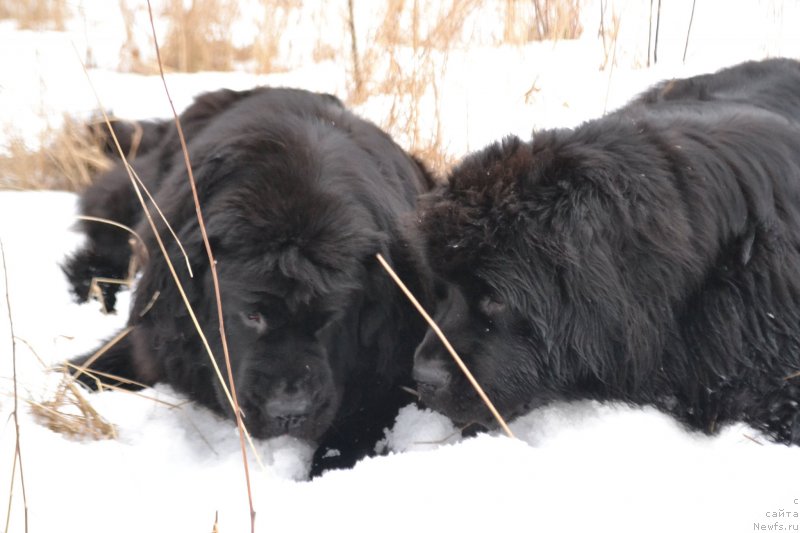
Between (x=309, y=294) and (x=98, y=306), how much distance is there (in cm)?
199

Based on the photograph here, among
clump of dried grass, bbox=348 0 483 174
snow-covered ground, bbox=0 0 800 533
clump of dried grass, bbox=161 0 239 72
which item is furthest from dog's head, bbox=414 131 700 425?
clump of dried grass, bbox=161 0 239 72

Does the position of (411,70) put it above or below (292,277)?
above

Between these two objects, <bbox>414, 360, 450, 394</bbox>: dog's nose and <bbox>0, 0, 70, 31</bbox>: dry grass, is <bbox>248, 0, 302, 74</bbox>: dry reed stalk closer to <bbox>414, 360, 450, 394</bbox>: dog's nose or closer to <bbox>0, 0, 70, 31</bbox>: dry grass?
<bbox>0, 0, 70, 31</bbox>: dry grass

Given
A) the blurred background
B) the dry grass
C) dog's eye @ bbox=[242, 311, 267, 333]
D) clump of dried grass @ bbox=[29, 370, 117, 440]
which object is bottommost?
clump of dried grass @ bbox=[29, 370, 117, 440]

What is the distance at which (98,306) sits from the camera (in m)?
4.24

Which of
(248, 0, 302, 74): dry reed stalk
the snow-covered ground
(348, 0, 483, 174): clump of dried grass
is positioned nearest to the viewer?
the snow-covered ground

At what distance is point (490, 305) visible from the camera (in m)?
2.64

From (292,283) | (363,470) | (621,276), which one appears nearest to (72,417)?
(292,283)

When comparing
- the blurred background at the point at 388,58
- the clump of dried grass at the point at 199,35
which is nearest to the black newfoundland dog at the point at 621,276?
the blurred background at the point at 388,58

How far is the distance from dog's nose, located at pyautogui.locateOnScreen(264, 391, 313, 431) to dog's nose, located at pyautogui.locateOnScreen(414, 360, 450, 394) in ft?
1.28

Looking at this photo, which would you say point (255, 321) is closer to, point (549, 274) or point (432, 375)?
point (432, 375)

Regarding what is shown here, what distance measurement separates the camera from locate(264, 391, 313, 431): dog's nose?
2.70 meters

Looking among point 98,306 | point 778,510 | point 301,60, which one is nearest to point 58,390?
point 98,306

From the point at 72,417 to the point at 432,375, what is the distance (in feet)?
4.23
